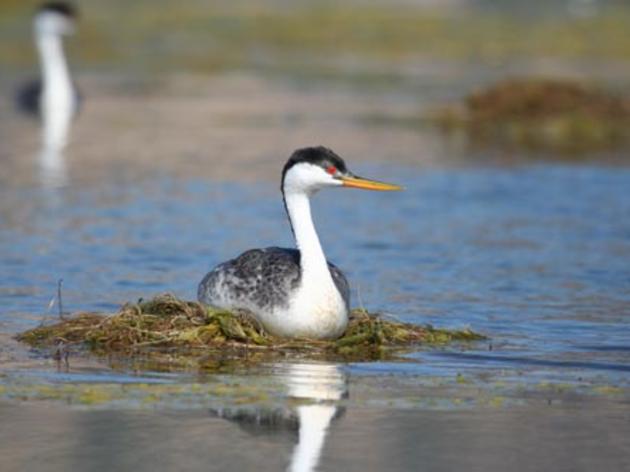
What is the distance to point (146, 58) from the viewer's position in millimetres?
39562

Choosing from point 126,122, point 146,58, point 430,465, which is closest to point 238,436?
point 430,465

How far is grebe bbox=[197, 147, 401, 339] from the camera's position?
34.7 ft

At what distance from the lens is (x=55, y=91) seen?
28.4m

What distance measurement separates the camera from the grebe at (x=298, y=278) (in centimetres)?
1059

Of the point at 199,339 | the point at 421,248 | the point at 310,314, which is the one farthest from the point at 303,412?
the point at 421,248

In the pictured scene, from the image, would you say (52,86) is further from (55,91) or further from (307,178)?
(307,178)

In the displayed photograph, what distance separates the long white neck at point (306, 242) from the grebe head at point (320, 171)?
0.12 m

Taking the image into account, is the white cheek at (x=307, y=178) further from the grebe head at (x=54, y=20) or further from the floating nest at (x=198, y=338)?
the grebe head at (x=54, y=20)

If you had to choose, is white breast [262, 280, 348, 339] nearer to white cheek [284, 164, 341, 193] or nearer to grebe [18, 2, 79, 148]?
white cheek [284, 164, 341, 193]

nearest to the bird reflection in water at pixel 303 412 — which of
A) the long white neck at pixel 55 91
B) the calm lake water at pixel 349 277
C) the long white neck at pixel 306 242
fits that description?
the calm lake water at pixel 349 277

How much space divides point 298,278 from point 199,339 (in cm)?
68

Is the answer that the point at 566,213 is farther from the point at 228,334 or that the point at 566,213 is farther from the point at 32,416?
the point at 32,416

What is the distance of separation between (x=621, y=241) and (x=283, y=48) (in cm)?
2664

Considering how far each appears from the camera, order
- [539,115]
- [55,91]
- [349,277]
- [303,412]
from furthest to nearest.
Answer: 1. [55,91]
2. [539,115]
3. [349,277]
4. [303,412]
